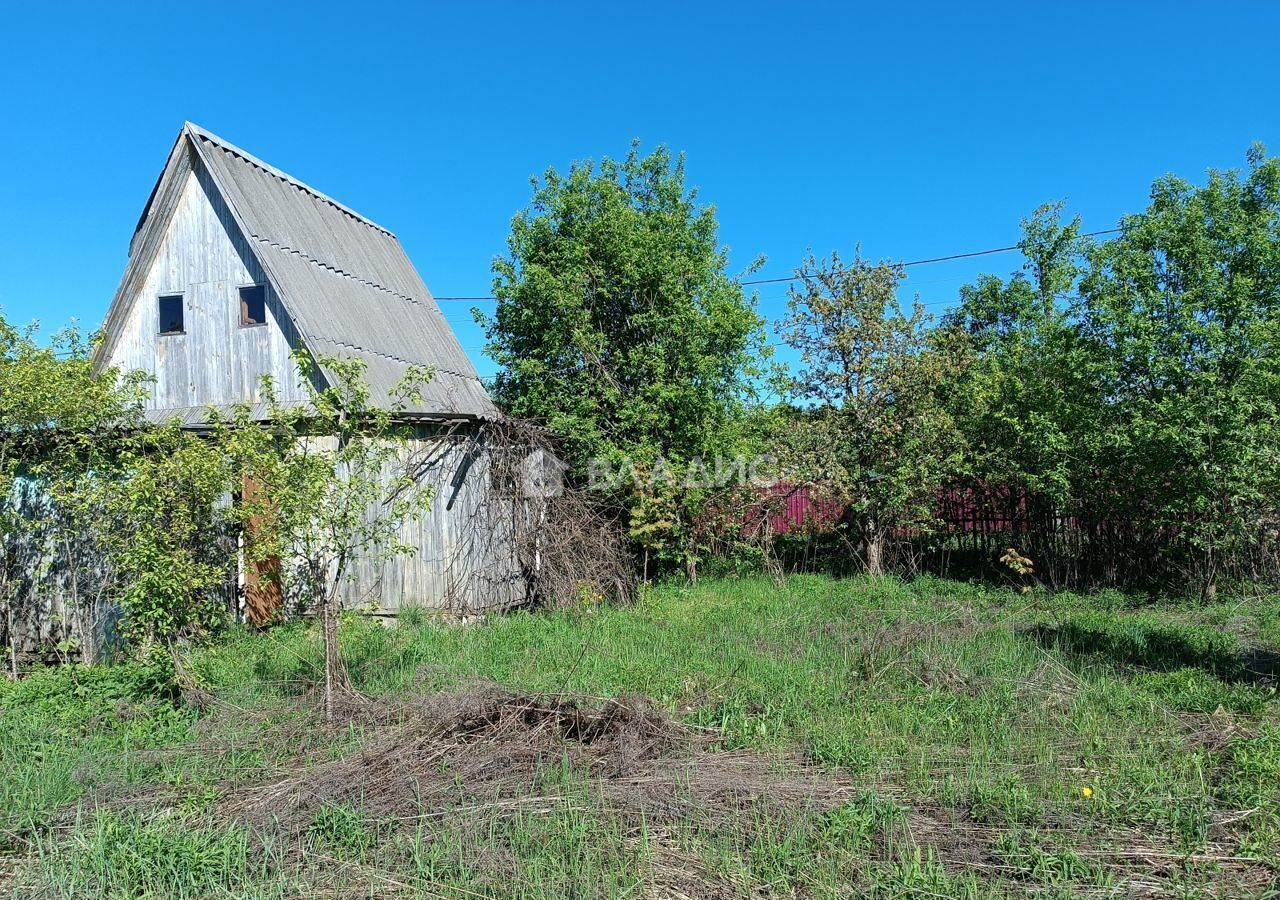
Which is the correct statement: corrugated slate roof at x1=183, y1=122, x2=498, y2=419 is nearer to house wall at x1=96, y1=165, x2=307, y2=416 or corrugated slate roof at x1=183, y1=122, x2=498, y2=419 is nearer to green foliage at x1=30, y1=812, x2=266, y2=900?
house wall at x1=96, y1=165, x2=307, y2=416

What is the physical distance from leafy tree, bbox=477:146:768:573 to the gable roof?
1365mm

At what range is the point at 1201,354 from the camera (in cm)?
1048

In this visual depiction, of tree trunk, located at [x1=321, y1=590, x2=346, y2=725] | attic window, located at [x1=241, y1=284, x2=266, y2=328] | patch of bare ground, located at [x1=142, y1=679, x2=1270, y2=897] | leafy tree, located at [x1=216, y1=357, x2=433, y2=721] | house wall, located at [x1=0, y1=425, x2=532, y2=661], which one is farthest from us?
attic window, located at [x1=241, y1=284, x2=266, y2=328]

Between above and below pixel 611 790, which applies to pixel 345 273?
above

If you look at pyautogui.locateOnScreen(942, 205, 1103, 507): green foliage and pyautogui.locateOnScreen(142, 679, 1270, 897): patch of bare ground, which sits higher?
pyautogui.locateOnScreen(942, 205, 1103, 507): green foliage

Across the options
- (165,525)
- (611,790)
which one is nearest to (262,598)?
(165,525)

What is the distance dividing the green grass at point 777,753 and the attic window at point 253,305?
425 cm

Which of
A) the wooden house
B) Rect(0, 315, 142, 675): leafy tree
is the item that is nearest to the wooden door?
the wooden house

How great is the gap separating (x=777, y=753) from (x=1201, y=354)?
29.0ft

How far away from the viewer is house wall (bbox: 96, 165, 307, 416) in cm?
1055

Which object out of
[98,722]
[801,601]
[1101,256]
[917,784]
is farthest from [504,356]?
[917,784]

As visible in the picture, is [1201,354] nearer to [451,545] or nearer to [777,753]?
[777,753]

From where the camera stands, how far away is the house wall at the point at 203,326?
10.5 metres

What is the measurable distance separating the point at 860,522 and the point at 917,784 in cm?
871
